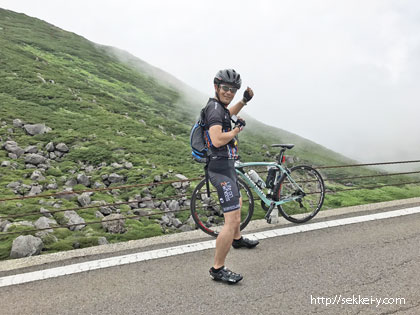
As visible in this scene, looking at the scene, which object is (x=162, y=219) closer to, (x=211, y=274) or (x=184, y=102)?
(x=211, y=274)

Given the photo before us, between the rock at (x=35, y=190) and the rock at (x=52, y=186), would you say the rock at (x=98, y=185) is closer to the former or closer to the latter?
the rock at (x=52, y=186)

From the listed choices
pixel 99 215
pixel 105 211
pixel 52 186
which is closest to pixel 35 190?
pixel 52 186

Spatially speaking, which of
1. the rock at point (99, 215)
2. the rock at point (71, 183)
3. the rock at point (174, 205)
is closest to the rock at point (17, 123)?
the rock at point (71, 183)

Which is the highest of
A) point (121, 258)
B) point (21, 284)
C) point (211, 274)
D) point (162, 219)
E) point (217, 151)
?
point (217, 151)

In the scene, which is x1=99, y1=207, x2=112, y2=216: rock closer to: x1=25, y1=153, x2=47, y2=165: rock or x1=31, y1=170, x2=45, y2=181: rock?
x1=31, y1=170, x2=45, y2=181: rock

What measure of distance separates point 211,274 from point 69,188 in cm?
1152

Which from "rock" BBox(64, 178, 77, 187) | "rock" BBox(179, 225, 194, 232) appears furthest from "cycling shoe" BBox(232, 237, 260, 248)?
"rock" BBox(64, 178, 77, 187)

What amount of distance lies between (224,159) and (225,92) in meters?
0.96

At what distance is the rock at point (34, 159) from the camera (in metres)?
16.7

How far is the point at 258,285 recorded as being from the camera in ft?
14.0

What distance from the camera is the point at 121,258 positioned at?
16.9ft

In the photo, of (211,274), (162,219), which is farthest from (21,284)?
(162,219)

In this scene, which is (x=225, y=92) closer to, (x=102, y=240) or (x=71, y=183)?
(x=102, y=240)

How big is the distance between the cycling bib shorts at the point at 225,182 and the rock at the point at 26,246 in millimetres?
3657
